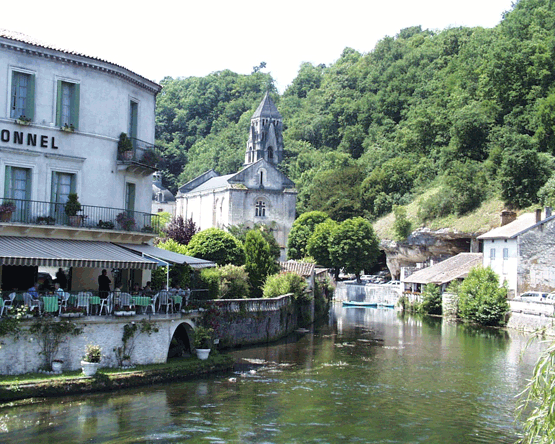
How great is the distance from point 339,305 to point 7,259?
5655 centimetres

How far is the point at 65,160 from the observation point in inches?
1064

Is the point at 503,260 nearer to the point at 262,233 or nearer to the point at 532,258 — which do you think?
the point at 532,258

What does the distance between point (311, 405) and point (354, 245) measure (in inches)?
2344

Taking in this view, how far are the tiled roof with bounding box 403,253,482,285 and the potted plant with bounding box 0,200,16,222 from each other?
142 ft

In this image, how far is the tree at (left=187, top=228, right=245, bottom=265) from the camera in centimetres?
4868

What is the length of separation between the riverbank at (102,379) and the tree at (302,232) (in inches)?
2587

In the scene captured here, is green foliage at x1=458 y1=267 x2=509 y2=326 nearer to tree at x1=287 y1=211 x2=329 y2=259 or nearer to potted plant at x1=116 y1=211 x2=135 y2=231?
potted plant at x1=116 y1=211 x2=135 y2=231

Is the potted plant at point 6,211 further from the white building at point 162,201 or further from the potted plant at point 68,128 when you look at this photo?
the white building at point 162,201

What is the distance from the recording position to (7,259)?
2219cm

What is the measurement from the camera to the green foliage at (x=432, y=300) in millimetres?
62812

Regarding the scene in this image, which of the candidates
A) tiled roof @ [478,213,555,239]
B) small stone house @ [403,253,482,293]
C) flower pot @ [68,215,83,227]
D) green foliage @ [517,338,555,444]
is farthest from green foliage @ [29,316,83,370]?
small stone house @ [403,253,482,293]

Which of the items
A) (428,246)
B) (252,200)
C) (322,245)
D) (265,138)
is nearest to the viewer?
(428,246)

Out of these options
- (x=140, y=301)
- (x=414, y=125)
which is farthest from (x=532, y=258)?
(x=414, y=125)

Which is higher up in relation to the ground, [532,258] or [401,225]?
[401,225]
